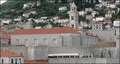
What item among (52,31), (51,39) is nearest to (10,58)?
(51,39)

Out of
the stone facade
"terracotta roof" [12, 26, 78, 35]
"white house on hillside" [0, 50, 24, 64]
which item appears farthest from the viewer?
"terracotta roof" [12, 26, 78, 35]

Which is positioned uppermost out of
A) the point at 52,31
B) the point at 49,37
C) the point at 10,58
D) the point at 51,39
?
the point at 52,31

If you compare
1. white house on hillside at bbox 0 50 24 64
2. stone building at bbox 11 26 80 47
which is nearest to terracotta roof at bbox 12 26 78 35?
stone building at bbox 11 26 80 47

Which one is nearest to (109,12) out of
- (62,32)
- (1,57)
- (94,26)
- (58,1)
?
(94,26)

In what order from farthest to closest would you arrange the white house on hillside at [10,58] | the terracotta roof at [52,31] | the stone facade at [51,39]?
the terracotta roof at [52,31] → the stone facade at [51,39] → the white house on hillside at [10,58]

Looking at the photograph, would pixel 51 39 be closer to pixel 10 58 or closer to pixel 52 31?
pixel 52 31

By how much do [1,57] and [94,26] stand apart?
61462 millimetres

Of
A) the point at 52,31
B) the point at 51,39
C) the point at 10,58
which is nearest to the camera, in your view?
the point at 10,58

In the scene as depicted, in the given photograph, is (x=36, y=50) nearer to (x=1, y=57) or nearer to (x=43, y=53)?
(x=43, y=53)

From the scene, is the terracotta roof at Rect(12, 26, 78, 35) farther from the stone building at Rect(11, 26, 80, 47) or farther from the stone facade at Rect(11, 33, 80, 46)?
the stone facade at Rect(11, 33, 80, 46)

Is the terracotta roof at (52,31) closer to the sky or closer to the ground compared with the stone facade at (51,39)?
closer to the sky

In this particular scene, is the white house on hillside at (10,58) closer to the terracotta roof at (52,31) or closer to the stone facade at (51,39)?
the stone facade at (51,39)

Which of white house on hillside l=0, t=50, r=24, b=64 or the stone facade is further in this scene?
the stone facade

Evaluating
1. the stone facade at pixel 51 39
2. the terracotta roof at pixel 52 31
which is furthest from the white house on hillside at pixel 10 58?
the terracotta roof at pixel 52 31
